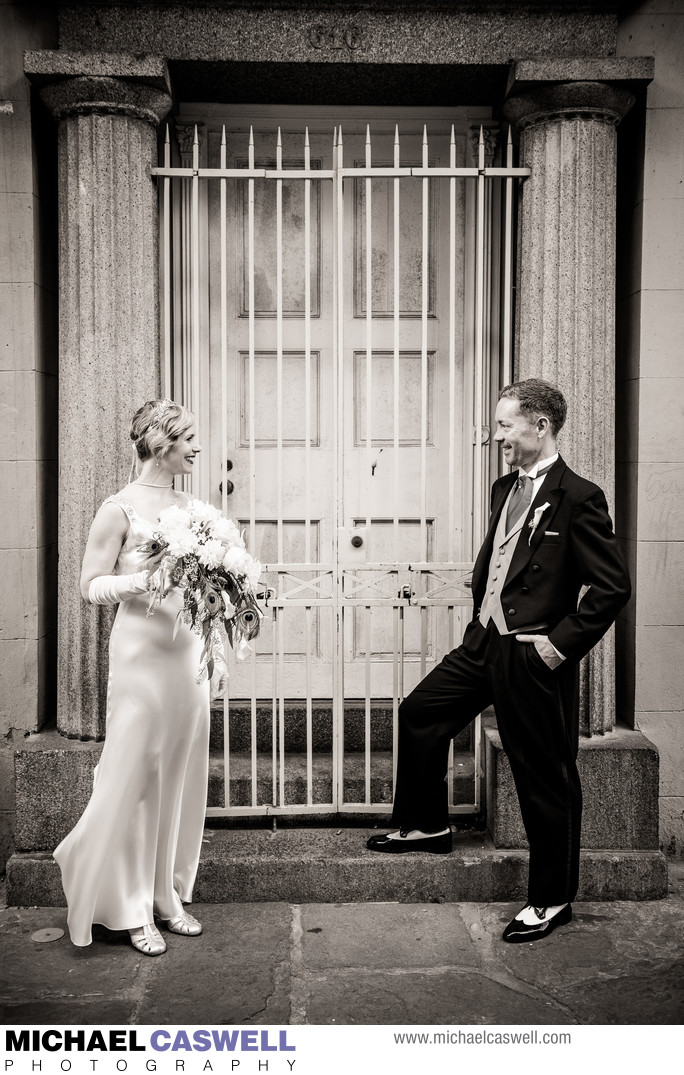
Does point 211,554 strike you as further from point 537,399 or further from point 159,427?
point 537,399

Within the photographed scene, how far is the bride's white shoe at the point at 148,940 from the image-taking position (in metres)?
3.95

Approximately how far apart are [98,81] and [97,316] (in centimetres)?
100

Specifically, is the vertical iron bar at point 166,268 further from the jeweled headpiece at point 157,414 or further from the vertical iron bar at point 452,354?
the vertical iron bar at point 452,354

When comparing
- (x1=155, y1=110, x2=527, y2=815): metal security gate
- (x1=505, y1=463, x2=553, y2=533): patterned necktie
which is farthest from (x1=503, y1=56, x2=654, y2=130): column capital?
(x1=505, y1=463, x2=553, y2=533): patterned necktie

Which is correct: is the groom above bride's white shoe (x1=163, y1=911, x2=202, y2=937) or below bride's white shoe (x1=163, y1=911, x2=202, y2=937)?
above

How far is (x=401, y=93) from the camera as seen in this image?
5.02 meters

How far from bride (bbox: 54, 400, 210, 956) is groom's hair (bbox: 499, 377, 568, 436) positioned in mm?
1312

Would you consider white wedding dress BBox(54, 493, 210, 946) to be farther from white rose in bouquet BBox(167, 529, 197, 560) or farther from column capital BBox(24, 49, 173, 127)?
column capital BBox(24, 49, 173, 127)

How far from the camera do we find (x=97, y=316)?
460 centimetres

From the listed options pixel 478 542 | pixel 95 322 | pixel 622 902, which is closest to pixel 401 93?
pixel 95 322

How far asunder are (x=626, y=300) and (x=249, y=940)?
338 cm

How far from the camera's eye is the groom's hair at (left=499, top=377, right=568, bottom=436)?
13.5 ft
